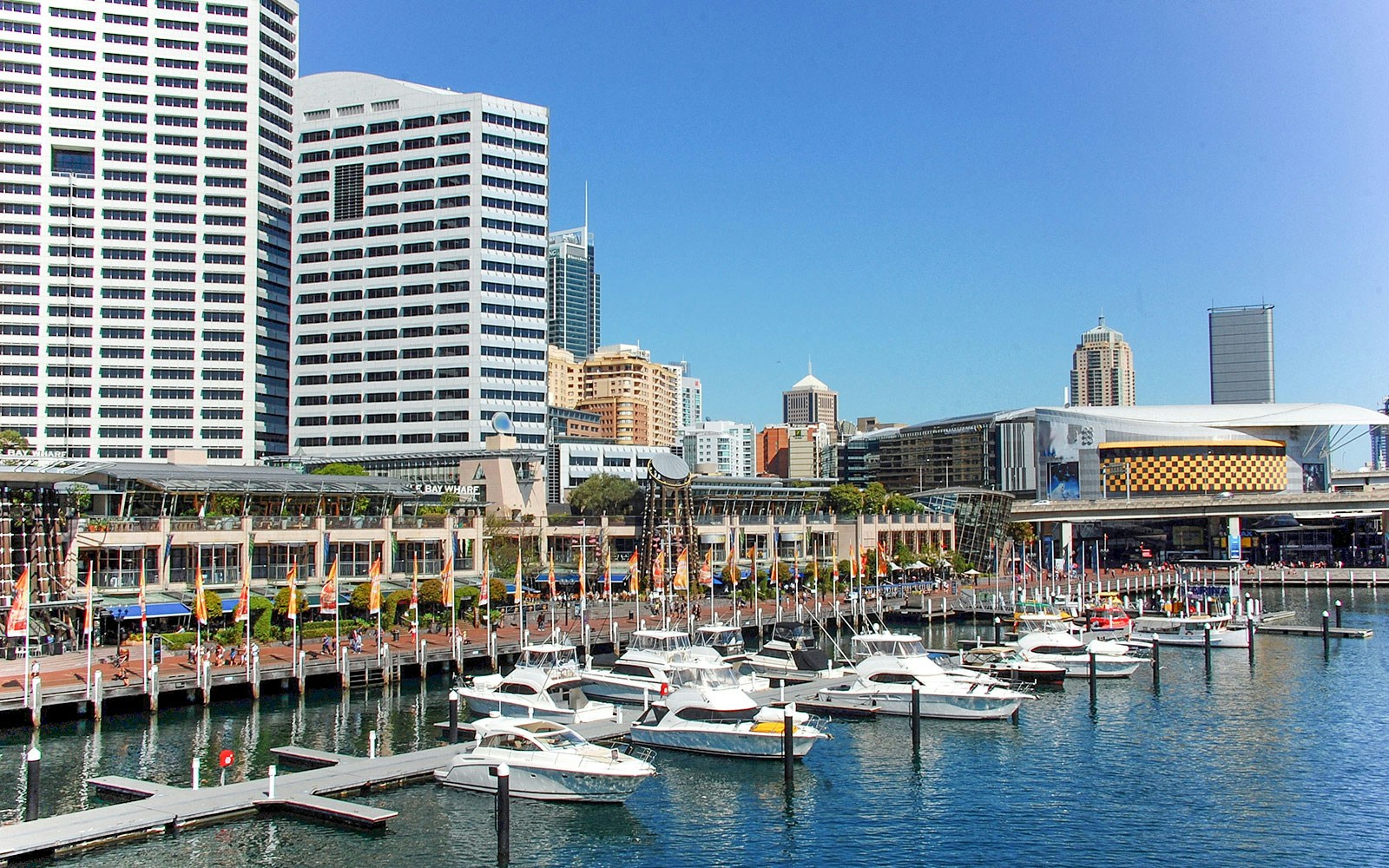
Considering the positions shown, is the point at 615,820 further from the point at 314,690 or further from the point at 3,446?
the point at 3,446

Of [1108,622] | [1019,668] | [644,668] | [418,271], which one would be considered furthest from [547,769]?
[418,271]

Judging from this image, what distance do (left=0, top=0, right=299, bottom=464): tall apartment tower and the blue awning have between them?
104m

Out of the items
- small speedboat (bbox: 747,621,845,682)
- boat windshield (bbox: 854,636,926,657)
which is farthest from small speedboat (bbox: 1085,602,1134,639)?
boat windshield (bbox: 854,636,926,657)

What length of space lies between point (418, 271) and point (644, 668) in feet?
405

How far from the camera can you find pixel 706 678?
60.2 m

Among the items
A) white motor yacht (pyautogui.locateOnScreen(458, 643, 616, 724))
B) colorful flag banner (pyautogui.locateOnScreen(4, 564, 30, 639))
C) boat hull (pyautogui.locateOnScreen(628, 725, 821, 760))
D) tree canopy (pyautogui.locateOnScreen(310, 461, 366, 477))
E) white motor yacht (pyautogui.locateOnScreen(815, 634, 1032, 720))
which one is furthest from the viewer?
tree canopy (pyautogui.locateOnScreen(310, 461, 366, 477))

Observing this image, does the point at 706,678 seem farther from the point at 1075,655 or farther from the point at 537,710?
the point at 1075,655

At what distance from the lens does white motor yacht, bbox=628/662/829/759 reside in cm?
5581

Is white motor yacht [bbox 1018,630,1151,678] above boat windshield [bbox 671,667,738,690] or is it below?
below

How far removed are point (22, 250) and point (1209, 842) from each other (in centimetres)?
17903

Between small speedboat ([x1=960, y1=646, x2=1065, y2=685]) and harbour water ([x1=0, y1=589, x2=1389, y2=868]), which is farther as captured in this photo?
small speedboat ([x1=960, y1=646, x2=1065, y2=685])

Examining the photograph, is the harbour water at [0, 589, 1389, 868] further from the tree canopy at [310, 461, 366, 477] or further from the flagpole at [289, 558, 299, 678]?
the tree canopy at [310, 461, 366, 477]

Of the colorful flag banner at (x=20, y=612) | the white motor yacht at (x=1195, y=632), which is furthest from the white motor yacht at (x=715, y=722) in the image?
the white motor yacht at (x=1195, y=632)

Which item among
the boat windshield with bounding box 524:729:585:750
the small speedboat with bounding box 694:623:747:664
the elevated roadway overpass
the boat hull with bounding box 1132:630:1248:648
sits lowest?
the boat hull with bounding box 1132:630:1248:648
